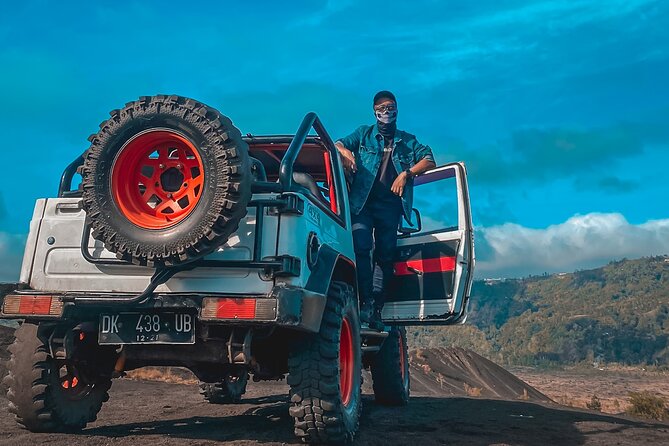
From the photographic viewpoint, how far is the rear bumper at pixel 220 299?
3.82 m

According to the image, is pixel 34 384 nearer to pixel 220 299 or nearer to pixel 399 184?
pixel 220 299

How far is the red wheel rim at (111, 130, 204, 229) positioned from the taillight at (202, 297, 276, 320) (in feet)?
1.99

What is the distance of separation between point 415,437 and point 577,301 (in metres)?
82.5

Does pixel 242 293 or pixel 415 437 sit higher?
pixel 242 293

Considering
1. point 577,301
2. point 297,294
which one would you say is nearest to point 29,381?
point 297,294

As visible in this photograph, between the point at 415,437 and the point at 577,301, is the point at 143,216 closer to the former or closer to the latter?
the point at 415,437

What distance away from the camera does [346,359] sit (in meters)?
4.98

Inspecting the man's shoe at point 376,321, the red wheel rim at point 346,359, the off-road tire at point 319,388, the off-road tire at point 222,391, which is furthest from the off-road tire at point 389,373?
the off-road tire at point 319,388

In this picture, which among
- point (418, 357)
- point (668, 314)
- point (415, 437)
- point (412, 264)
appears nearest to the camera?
point (415, 437)

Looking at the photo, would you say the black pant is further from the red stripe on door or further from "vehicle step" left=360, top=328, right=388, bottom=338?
"vehicle step" left=360, top=328, right=388, bottom=338

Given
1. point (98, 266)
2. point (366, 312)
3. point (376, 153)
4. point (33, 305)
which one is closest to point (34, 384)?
point (33, 305)

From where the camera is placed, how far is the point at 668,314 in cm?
6366

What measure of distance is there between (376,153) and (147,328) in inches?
138

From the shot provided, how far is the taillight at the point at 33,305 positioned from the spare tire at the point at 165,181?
0.53m
